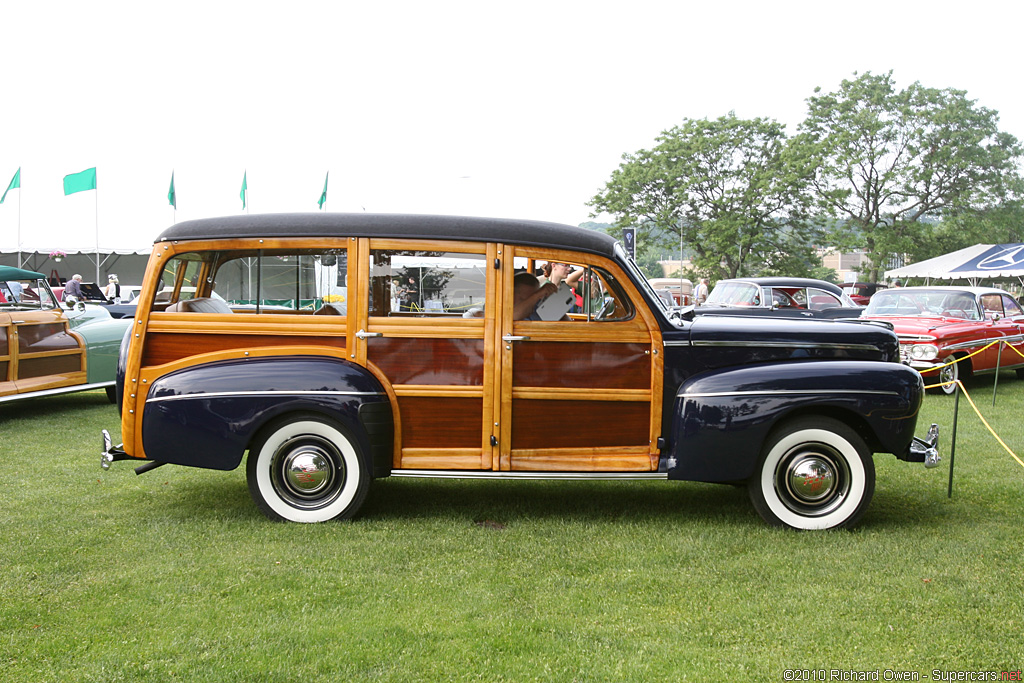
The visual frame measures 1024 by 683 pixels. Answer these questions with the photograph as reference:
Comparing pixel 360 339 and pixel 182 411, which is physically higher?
pixel 360 339

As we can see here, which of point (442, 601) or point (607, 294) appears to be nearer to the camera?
point (442, 601)

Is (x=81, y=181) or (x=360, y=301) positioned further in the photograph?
(x=81, y=181)

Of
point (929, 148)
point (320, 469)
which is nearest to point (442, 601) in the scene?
point (320, 469)

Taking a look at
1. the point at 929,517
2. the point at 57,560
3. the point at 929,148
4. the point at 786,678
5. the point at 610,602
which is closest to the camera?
the point at 786,678

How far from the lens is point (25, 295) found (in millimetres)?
9414

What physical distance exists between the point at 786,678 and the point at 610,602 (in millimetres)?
924

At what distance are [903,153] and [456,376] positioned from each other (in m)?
41.4

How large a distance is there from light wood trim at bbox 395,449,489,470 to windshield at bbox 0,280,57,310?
6295 mm

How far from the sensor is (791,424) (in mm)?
5031

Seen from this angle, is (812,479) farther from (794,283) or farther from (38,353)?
(794,283)

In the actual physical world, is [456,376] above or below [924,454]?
above

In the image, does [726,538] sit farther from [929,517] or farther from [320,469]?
[320,469]

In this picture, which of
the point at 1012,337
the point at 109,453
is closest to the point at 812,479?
the point at 109,453

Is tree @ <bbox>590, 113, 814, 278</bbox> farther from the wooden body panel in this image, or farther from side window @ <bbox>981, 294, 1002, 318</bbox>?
the wooden body panel
